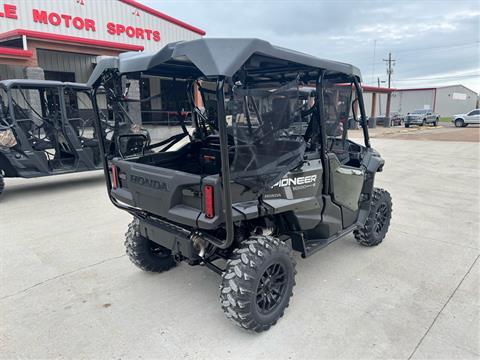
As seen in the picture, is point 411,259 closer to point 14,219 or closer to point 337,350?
point 337,350

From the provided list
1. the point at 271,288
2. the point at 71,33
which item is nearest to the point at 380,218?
the point at 271,288

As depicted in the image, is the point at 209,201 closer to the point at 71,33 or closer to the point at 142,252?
the point at 142,252

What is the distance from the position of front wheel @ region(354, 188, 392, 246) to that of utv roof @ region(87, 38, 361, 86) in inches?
65.1

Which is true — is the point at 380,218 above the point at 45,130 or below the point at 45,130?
below

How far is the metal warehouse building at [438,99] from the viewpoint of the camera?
4828cm

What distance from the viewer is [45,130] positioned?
6.71 meters

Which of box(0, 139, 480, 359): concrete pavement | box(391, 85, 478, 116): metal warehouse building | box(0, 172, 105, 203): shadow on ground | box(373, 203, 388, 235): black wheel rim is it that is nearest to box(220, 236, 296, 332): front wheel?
box(0, 139, 480, 359): concrete pavement

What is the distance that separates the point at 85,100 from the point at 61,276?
184 inches

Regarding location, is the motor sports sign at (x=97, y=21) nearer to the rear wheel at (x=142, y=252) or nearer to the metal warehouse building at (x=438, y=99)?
the rear wheel at (x=142, y=252)

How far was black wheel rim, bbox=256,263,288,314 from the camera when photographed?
99.7 inches

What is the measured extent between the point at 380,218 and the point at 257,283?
7.42 feet

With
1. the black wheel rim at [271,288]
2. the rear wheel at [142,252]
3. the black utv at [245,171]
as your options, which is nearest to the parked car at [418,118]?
the black utv at [245,171]

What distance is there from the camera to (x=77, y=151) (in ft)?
22.3

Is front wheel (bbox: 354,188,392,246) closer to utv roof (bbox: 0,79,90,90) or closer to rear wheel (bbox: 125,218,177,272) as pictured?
rear wheel (bbox: 125,218,177,272)
